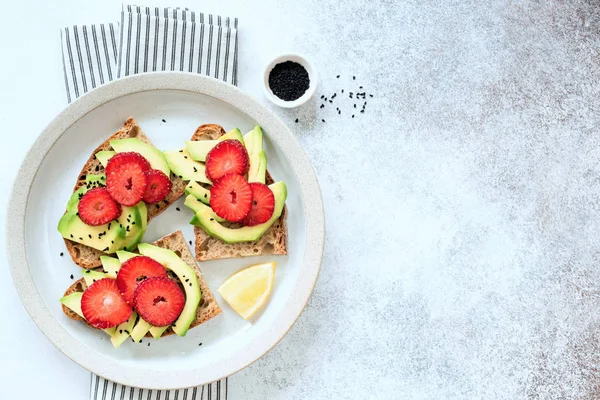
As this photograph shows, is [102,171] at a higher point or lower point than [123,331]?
higher

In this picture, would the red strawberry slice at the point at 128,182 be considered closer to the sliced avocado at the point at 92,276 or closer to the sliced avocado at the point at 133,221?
the sliced avocado at the point at 133,221

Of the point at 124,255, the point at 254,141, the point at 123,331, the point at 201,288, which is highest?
the point at 254,141

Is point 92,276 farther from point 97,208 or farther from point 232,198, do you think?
point 232,198

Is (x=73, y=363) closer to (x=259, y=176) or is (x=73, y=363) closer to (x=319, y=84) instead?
(x=259, y=176)

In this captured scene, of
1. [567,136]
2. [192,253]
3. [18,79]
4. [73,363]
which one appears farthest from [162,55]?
[567,136]

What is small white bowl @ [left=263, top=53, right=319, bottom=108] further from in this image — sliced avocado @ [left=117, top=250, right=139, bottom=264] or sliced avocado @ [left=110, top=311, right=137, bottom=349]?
sliced avocado @ [left=110, top=311, right=137, bottom=349]

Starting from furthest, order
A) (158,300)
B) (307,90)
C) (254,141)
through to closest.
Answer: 1. (307,90)
2. (254,141)
3. (158,300)

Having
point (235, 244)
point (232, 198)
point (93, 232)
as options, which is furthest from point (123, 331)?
point (232, 198)

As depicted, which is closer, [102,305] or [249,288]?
[102,305]
